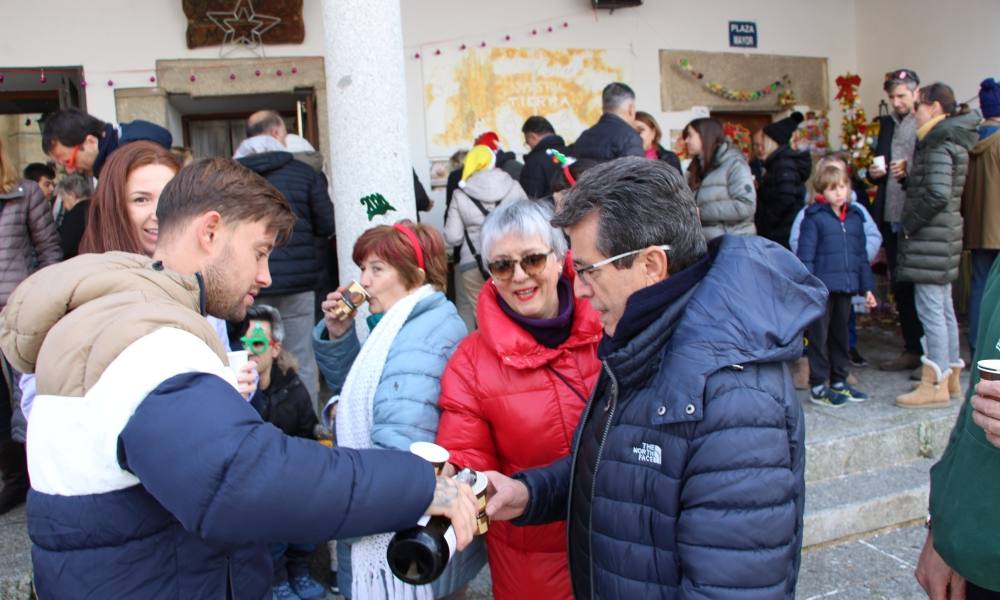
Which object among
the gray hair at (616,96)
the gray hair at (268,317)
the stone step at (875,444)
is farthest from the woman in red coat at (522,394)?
the gray hair at (616,96)

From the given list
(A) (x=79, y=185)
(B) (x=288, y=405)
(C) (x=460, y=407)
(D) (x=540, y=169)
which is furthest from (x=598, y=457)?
(A) (x=79, y=185)

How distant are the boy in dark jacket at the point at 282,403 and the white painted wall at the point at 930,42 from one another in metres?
7.45

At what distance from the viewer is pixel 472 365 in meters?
2.53

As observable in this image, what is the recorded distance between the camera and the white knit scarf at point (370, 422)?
8.15 ft

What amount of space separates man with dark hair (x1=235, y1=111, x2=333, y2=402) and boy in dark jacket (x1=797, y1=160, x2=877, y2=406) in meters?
3.35

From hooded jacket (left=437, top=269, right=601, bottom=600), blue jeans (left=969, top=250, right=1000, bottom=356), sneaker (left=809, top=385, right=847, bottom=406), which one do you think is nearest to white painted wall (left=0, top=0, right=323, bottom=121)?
sneaker (left=809, top=385, right=847, bottom=406)

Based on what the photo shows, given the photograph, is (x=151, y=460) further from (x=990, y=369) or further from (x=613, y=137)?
(x=613, y=137)

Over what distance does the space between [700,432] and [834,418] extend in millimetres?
3951

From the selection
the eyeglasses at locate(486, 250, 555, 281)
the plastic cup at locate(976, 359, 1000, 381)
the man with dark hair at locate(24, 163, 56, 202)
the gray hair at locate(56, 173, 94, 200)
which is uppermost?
the man with dark hair at locate(24, 163, 56, 202)

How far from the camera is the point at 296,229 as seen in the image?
506 cm

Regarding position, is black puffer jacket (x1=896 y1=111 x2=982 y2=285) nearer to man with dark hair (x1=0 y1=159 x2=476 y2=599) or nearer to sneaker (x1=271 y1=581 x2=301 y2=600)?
sneaker (x1=271 y1=581 x2=301 y2=600)

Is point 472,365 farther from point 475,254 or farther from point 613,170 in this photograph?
point 475,254

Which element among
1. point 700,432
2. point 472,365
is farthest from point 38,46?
point 700,432

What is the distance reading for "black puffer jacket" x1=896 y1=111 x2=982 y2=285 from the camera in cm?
550
